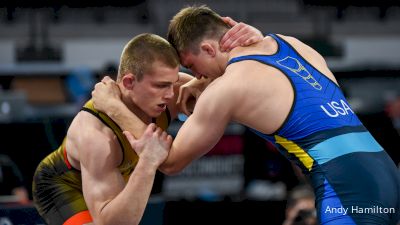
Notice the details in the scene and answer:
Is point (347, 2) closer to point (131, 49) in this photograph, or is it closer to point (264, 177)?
point (264, 177)

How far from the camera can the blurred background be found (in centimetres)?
646

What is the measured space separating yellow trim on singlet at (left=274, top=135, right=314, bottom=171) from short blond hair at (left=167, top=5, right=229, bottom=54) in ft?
2.08

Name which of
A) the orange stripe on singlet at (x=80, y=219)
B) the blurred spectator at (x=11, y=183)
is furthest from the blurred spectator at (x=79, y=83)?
the orange stripe on singlet at (x=80, y=219)

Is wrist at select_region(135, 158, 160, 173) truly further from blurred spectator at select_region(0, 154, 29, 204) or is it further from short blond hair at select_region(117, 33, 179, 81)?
blurred spectator at select_region(0, 154, 29, 204)

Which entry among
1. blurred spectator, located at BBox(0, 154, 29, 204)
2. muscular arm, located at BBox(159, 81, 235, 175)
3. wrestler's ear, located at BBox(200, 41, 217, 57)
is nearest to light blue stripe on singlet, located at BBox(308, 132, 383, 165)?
muscular arm, located at BBox(159, 81, 235, 175)

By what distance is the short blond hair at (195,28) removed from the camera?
374 cm

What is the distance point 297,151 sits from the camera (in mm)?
3477

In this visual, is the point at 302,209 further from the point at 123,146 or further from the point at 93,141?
the point at 93,141

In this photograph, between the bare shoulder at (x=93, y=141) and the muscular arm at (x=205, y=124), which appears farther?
the bare shoulder at (x=93, y=141)

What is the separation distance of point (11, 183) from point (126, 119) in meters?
3.20

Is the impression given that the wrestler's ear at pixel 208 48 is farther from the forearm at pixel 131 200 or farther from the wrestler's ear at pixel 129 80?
the forearm at pixel 131 200

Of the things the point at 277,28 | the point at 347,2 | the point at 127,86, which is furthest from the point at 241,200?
the point at 347,2

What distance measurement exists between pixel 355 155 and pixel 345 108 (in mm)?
281

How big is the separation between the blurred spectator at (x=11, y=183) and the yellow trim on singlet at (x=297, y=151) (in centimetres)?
356
